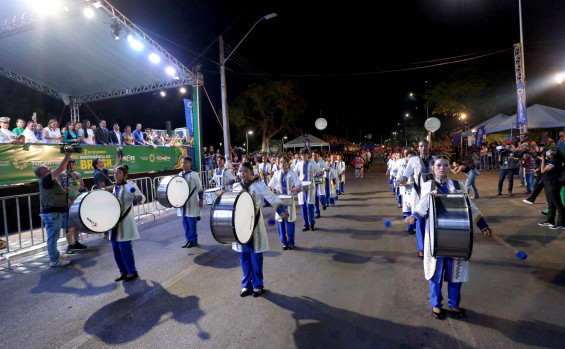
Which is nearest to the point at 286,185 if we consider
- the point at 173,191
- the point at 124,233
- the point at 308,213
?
the point at 308,213

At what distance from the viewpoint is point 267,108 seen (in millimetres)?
33750

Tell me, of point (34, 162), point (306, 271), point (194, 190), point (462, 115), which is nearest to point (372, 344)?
point (306, 271)

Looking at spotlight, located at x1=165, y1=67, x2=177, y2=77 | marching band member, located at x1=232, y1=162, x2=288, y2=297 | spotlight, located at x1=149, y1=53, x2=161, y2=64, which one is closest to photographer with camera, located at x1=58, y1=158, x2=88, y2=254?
marching band member, located at x1=232, y1=162, x2=288, y2=297

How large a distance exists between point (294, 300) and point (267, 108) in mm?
31041

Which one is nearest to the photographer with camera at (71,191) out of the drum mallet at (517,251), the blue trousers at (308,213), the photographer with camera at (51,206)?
the photographer with camera at (51,206)

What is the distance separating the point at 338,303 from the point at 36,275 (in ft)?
16.8

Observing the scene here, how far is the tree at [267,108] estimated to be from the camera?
32.7m

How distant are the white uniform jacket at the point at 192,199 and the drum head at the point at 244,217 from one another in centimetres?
296

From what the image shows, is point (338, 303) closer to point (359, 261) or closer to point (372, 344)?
point (372, 344)

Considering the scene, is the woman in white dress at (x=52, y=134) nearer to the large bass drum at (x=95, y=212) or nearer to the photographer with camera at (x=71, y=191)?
the photographer with camera at (x=71, y=191)

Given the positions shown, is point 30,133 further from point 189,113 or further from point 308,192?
point 308,192

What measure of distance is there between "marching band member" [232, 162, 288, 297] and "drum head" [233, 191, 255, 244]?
109 millimetres

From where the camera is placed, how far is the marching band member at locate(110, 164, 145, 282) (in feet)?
15.9

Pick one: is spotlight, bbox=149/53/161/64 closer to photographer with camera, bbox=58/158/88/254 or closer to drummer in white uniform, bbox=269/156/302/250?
photographer with camera, bbox=58/158/88/254
